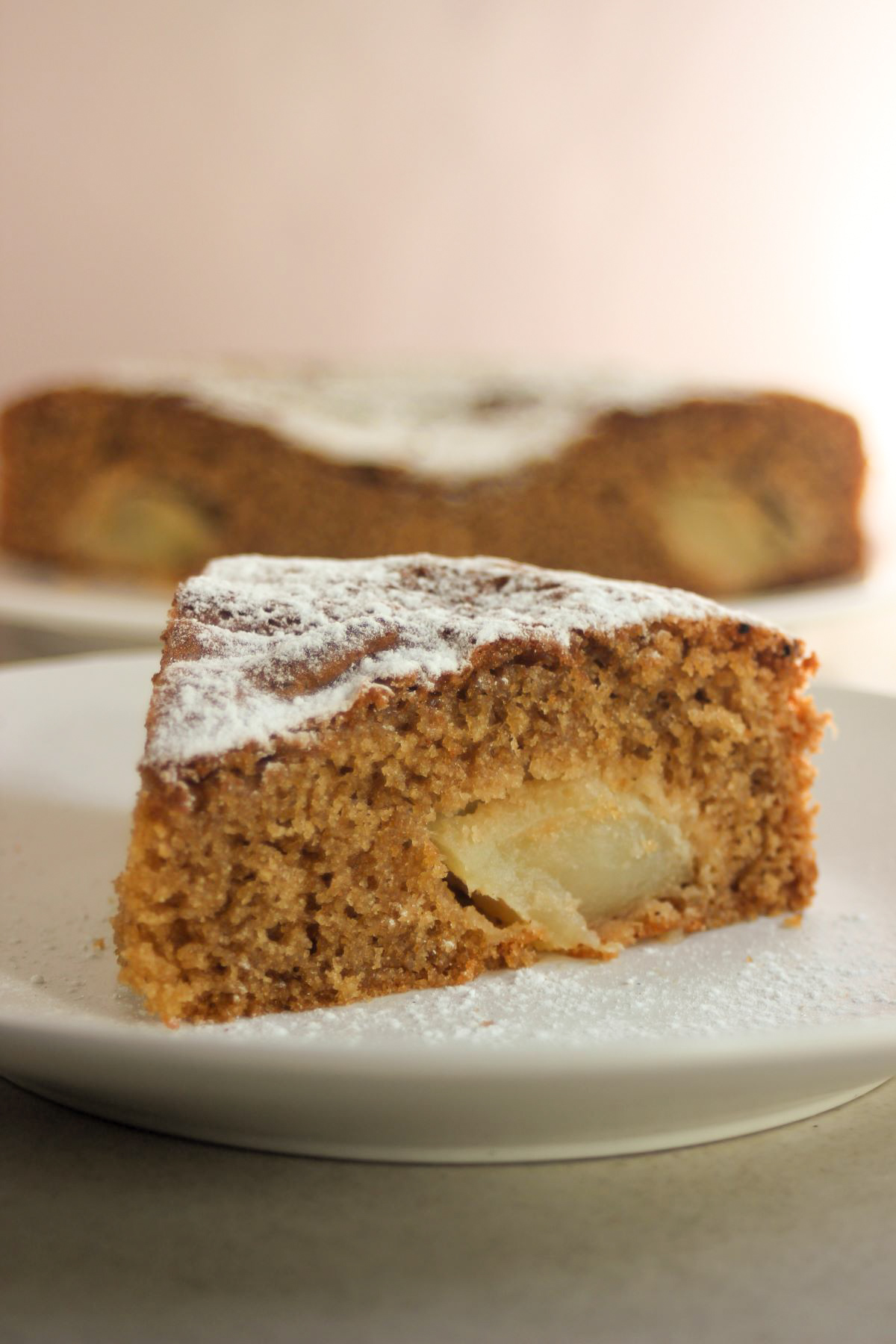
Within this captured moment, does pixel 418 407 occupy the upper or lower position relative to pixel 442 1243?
upper

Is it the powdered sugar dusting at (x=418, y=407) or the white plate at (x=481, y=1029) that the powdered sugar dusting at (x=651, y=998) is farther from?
the powdered sugar dusting at (x=418, y=407)

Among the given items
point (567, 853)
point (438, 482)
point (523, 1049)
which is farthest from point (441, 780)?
point (438, 482)

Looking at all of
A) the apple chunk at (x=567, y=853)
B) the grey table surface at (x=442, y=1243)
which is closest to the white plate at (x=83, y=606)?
the apple chunk at (x=567, y=853)

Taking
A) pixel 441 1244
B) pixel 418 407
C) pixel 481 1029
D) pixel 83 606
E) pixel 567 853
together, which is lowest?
pixel 441 1244

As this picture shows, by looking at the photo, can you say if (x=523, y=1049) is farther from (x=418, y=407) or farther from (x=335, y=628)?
(x=418, y=407)

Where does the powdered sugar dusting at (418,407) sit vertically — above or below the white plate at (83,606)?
above

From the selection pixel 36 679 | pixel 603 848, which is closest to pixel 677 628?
pixel 603 848

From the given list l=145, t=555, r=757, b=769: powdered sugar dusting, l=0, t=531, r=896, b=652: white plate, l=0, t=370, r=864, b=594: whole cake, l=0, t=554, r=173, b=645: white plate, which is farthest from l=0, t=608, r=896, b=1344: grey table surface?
l=0, t=370, r=864, b=594: whole cake

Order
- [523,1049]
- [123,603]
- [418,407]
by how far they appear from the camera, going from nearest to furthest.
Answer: [523,1049] < [123,603] < [418,407]
